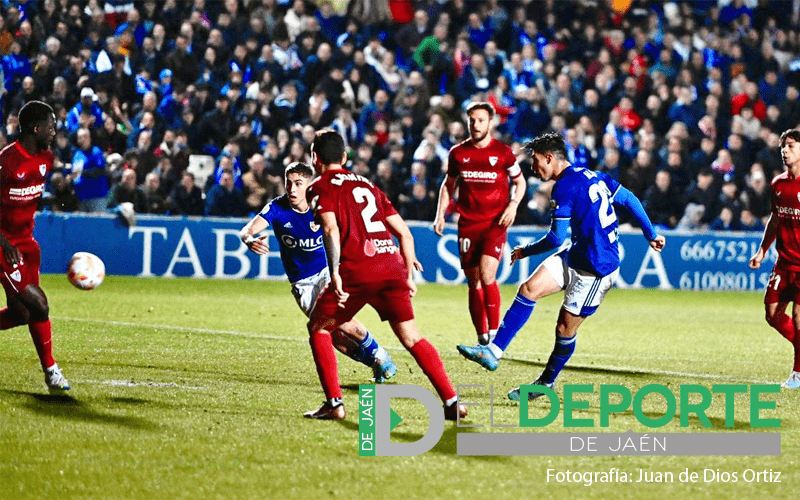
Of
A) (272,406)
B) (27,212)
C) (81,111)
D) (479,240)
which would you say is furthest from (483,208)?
(81,111)

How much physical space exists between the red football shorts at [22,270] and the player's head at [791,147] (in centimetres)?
577

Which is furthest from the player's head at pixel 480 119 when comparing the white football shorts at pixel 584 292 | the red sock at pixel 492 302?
the white football shorts at pixel 584 292

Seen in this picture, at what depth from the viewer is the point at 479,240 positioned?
34.7 feet

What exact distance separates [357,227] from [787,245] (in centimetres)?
429

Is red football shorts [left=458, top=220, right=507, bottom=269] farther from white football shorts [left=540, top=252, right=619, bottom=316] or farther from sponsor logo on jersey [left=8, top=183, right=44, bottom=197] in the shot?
sponsor logo on jersey [left=8, top=183, right=44, bottom=197]

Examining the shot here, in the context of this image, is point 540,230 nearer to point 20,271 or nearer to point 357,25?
point 357,25

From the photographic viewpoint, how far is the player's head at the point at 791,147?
920cm

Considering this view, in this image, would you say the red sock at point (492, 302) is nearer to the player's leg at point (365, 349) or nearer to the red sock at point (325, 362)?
the player's leg at point (365, 349)

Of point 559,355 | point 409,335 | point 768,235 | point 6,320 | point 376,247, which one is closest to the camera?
point 409,335

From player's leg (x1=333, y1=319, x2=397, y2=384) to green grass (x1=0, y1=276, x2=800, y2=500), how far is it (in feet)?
0.78

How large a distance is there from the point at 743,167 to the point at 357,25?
738 cm

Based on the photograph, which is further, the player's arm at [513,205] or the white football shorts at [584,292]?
the player's arm at [513,205]

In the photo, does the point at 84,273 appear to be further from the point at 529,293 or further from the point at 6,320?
the point at 529,293

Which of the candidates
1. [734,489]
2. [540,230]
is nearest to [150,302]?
[540,230]
